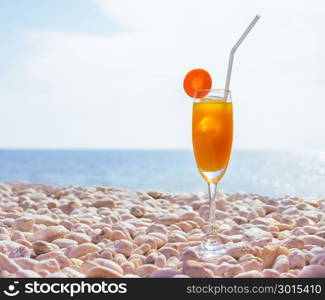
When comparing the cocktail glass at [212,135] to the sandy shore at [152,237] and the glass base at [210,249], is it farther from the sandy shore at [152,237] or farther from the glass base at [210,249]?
the sandy shore at [152,237]

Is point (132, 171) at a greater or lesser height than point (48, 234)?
greater

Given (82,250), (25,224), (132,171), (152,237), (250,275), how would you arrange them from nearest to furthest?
1. (250,275)
2. (82,250)
3. (152,237)
4. (25,224)
5. (132,171)

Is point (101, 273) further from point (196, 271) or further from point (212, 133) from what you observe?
point (212, 133)

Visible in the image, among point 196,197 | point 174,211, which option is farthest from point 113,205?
point 196,197

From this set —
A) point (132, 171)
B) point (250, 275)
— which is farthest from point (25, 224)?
point (132, 171)

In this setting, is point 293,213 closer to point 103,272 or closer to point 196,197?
point 196,197

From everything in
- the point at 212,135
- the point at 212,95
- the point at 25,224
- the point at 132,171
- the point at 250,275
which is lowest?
the point at 250,275
